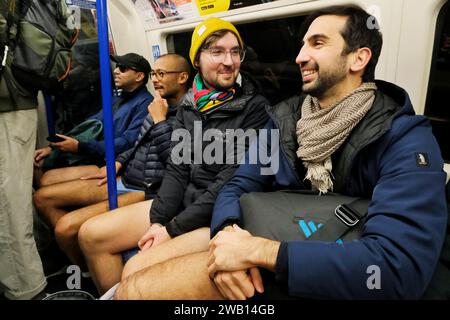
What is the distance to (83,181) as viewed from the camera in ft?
8.00

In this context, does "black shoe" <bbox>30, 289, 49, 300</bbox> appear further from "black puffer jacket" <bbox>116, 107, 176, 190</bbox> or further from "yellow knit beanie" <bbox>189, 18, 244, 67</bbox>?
"yellow knit beanie" <bbox>189, 18, 244, 67</bbox>

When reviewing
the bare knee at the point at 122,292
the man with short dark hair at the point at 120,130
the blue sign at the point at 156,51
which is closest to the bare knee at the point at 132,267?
the bare knee at the point at 122,292

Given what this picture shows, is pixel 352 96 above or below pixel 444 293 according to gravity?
above

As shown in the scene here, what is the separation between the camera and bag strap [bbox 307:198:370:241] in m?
1.09

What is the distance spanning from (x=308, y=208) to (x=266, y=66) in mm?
1555

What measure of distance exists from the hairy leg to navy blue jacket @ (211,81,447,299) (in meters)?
0.65

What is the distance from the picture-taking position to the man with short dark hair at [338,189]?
3.23 ft

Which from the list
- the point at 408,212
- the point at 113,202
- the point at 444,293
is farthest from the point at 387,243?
the point at 113,202

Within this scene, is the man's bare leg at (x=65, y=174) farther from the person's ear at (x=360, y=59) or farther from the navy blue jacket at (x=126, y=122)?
the person's ear at (x=360, y=59)

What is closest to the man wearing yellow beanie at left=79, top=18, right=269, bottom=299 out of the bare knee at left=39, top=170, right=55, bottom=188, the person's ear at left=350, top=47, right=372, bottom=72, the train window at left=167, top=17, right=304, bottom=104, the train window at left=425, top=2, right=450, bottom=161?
the train window at left=167, top=17, right=304, bottom=104

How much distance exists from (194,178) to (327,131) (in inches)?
36.3

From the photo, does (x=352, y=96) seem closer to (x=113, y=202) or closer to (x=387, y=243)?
(x=387, y=243)

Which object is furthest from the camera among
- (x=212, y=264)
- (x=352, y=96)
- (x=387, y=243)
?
(x=352, y=96)

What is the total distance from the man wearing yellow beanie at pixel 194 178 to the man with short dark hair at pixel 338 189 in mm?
229
